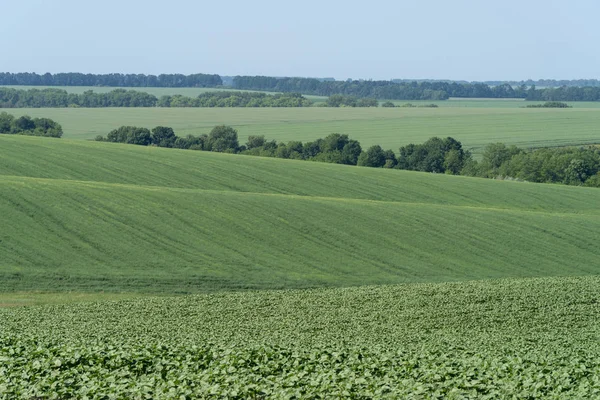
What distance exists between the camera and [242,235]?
39.0 m

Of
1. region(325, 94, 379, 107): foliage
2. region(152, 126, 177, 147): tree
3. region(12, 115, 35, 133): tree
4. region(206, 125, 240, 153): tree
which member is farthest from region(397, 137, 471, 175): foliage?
region(325, 94, 379, 107): foliage

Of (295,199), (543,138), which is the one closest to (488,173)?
(543,138)

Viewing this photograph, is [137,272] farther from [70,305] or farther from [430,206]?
[430,206]

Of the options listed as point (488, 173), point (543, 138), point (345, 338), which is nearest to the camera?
point (345, 338)

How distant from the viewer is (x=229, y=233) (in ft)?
128

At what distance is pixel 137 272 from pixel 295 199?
14900 millimetres

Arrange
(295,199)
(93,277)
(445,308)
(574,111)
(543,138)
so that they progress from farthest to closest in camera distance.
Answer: (574,111) < (543,138) < (295,199) < (93,277) < (445,308)

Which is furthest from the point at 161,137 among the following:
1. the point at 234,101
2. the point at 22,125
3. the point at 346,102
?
the point at 346,102

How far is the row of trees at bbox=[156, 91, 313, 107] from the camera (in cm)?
16875

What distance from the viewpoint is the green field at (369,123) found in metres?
109

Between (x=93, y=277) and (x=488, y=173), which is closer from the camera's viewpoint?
(x=93, y=277)

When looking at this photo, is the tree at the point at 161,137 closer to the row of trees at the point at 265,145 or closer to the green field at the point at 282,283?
the row of trees at the point at 265,145

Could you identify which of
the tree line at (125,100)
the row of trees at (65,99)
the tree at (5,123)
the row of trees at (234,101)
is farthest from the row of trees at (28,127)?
the row of trees at (234,101)

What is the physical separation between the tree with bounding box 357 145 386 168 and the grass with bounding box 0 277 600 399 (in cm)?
5776
